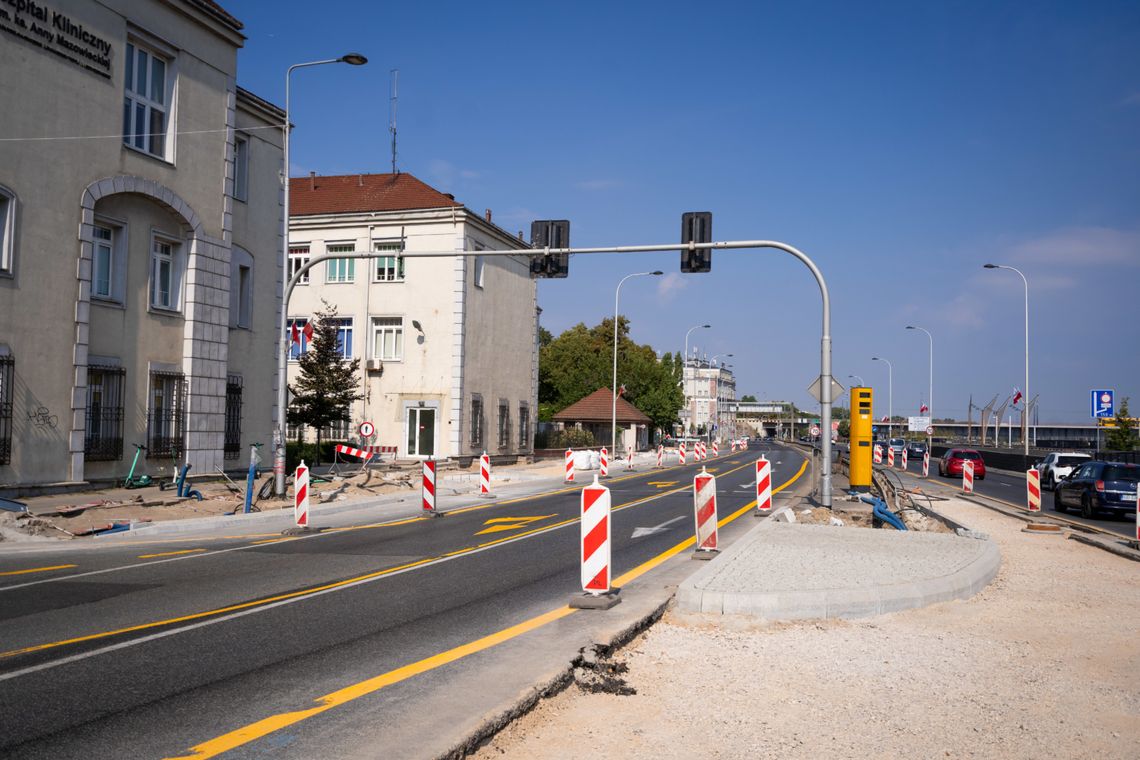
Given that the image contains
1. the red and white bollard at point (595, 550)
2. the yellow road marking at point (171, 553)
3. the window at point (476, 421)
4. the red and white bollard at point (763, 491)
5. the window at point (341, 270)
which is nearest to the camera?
the red and white bollard at point (595, 550)

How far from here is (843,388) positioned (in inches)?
773

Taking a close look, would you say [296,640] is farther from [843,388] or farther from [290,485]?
[290,485]

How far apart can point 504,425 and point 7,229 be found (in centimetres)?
2736

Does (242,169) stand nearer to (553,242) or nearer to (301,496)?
(553,242)

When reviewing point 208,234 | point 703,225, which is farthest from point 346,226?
point 703,225

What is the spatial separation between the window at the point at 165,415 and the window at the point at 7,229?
4585 mm

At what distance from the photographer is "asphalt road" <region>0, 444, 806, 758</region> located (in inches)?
201

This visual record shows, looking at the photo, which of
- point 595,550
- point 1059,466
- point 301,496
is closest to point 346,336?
point 301,496

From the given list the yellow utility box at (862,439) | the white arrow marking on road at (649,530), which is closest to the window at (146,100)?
the white arrow marking on road at (649,530)

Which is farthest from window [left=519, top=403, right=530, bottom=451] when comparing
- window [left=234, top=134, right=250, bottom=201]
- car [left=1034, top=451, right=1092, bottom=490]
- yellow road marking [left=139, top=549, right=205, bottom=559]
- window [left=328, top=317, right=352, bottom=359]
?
yellow road marking [left=139, top=549, right=205, bottom=559]

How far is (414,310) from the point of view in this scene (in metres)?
39.9

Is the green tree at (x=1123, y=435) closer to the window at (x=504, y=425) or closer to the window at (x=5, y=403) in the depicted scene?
the window at (x=504, y=425)

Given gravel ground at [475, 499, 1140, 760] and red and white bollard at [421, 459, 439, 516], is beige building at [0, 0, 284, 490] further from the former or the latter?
gravel ground at [475, 499, 1140, 760]

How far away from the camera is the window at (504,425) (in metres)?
42.9
